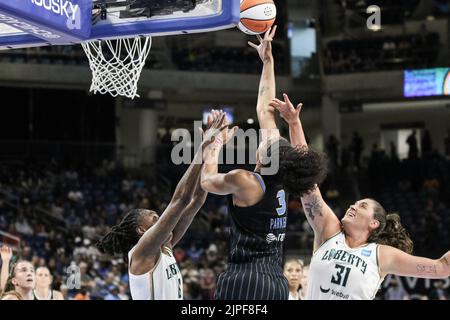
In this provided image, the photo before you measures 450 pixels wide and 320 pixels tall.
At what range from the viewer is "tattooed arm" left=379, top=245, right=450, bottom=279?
4090 millimetres

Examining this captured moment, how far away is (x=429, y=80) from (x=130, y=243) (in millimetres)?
14866

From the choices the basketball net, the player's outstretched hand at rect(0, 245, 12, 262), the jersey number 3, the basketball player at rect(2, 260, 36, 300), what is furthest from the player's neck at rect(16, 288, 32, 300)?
the jersey number 3

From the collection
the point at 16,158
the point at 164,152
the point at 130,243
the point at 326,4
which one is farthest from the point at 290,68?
the point at 130,243

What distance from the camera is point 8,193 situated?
15.8 meters

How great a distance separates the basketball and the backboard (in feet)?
1.06

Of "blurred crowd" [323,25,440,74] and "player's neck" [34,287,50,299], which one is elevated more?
"blurred crowd" [323,25,440,74]

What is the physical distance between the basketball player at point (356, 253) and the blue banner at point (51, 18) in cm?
130

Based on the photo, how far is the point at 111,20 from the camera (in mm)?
4879

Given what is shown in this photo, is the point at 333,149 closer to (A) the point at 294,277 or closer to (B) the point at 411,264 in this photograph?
(A) the point at 294,277

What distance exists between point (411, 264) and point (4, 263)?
8.42 ft

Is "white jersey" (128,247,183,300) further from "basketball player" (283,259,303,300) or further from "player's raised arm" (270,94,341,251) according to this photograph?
"basketball player" (283,259,303,300)

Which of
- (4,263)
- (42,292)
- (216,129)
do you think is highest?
(216,129)

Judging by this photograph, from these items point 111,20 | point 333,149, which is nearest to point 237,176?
point 111,20
